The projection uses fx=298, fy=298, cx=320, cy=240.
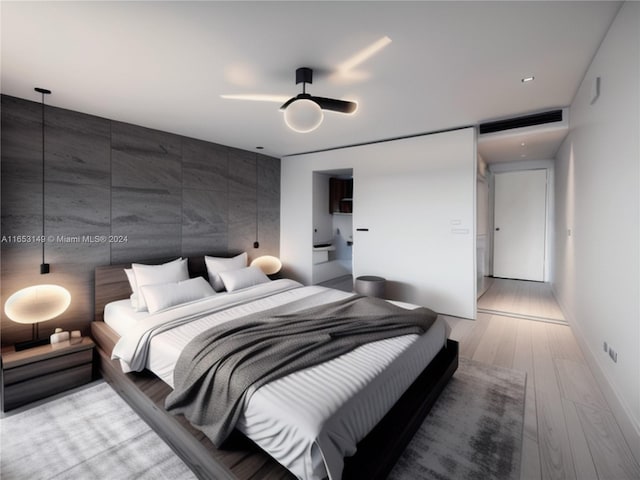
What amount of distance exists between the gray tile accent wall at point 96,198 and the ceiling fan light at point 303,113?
7.52 ft

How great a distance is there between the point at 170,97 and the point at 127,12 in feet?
3.83

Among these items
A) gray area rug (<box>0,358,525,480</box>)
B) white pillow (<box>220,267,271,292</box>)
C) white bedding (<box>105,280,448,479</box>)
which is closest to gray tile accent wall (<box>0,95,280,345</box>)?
white pillow (<box>220,267,271,292</box>)

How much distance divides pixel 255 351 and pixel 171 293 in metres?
1.58

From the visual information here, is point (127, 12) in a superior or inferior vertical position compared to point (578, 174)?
superior

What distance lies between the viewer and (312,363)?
67.2 inches

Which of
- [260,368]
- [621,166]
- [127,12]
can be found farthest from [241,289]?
[621,166]

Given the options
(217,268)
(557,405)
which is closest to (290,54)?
(217,268)

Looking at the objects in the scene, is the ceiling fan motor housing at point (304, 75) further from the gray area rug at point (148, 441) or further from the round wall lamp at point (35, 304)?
the round wall lamp at point (35, 304)

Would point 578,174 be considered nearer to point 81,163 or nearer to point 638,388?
point 638,388

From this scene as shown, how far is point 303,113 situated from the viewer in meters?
2.21

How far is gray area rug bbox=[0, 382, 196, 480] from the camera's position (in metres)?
1.67

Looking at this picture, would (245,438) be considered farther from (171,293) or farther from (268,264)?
(268,264)

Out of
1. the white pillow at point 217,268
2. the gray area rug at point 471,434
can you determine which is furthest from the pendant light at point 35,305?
the gray area rug at point 471,434

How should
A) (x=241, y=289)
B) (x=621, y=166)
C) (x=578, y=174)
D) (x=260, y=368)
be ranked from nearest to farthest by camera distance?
(x=260, y=368)
(x=621, y=166)
(x=578, y=174)
(x=241, y=289)
